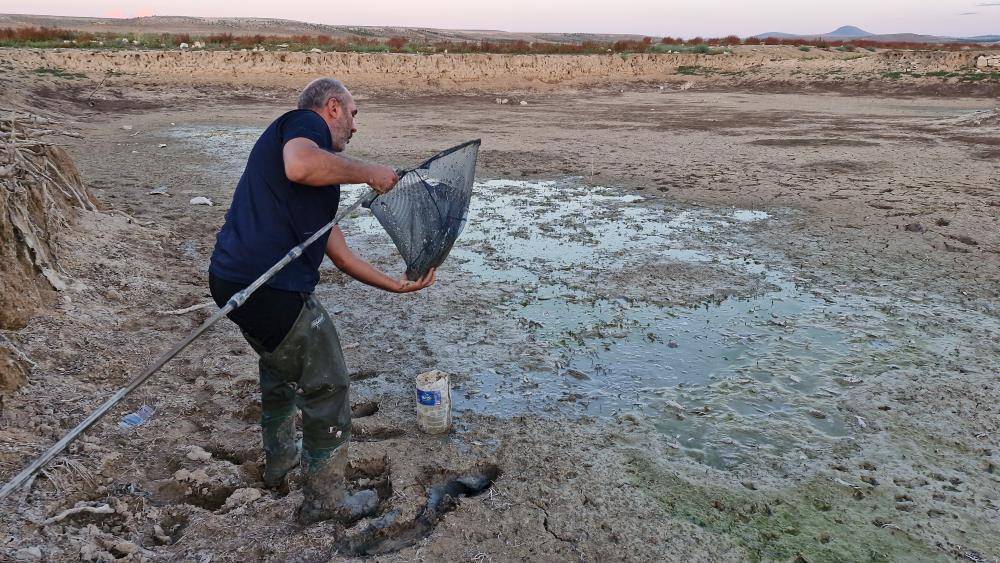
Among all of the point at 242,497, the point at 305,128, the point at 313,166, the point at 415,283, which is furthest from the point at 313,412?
the point at 305,128

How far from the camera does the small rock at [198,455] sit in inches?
139

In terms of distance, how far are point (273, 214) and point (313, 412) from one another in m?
0.93

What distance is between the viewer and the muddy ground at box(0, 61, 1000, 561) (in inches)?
121

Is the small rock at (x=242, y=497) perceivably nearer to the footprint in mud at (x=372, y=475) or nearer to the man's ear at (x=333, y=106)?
the footprint in mud at (x=372, y=475)

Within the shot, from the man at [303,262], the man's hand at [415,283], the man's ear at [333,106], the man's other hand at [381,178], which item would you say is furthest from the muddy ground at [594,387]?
the man's ear at [333,106]

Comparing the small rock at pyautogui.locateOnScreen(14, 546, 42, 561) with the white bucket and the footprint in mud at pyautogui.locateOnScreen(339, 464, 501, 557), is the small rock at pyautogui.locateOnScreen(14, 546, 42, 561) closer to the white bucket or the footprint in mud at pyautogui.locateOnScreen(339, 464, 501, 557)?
the footprint in mud at pyautogui.locateOnScreen(339, 464, 501, 557)

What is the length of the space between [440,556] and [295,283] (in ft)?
4.43

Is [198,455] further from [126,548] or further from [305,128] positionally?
[305,128]

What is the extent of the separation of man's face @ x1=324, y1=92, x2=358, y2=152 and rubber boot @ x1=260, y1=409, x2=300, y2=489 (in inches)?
54.4

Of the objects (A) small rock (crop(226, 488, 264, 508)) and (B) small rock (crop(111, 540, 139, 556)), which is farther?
(A) small rock (crop(226, 488, 264, 508))

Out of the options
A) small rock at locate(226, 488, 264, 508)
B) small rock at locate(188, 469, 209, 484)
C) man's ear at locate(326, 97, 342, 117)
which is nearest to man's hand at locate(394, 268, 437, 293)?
man's ear at locate(326, 97, 342, 117)

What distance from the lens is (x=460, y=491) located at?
3424 millimetres

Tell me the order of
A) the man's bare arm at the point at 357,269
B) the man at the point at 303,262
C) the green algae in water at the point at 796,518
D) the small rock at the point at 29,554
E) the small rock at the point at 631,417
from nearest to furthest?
the small rock at the point at 29,554 < the man at the point at 303,262 < the green algae in water at the point at 796,518 < the man's bare arm at the point at 357,269 < the small rock at the point at 631,417

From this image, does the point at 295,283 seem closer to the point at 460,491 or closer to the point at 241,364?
the point at 460,491
